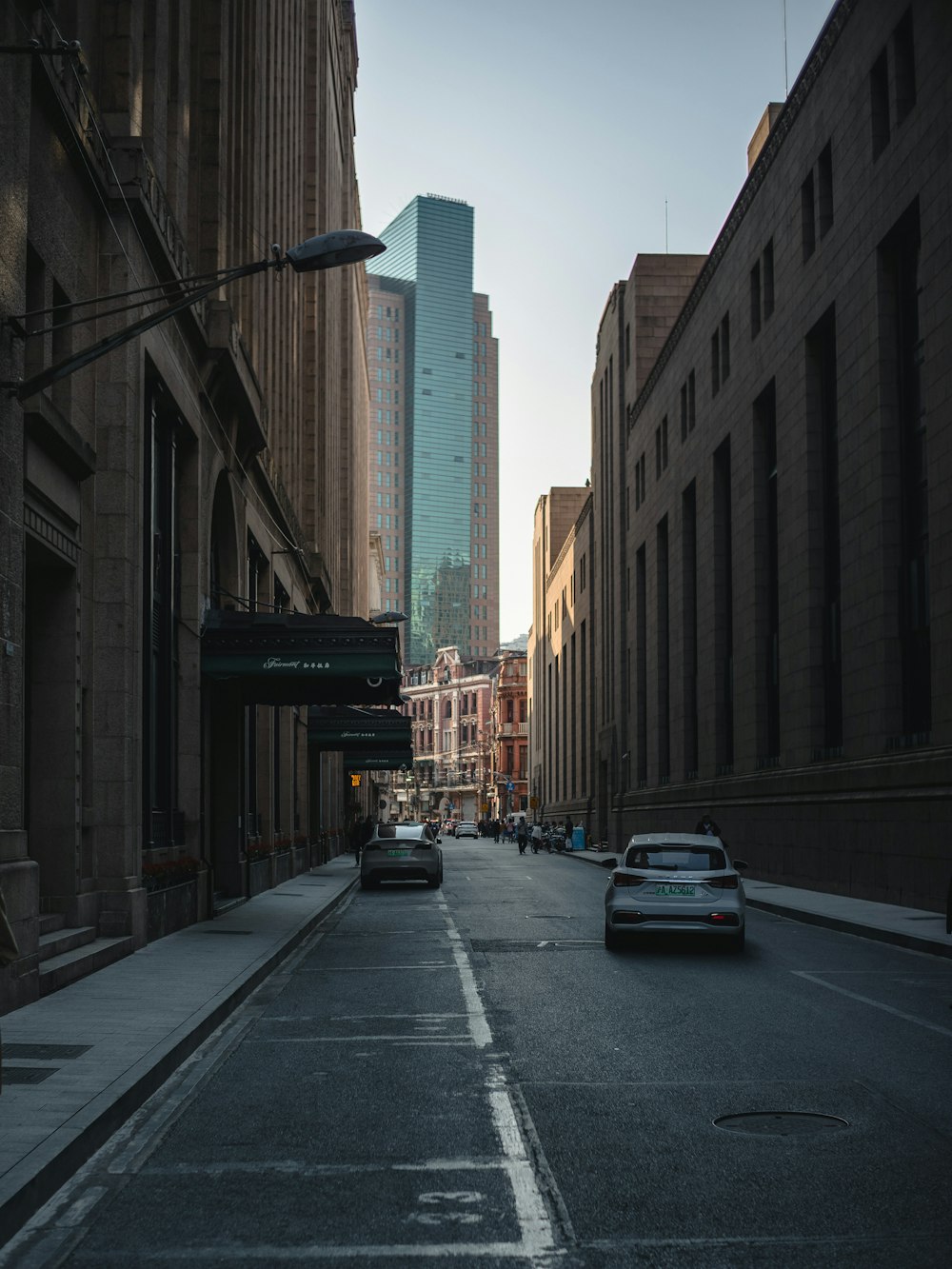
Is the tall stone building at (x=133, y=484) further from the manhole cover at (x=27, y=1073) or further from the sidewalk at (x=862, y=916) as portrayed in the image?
the sidewalk at (x=862, y=916)

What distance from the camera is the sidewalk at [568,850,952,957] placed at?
18.5 metres

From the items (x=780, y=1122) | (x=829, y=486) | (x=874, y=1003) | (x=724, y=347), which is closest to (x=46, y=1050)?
(x=780, y=1122)

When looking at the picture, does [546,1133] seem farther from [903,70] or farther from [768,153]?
[768,153]

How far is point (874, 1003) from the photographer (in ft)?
42.5

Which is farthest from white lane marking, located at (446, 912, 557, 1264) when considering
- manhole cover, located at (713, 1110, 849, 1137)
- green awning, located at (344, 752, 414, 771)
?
green awning, located at (344, 752, 414, 771)

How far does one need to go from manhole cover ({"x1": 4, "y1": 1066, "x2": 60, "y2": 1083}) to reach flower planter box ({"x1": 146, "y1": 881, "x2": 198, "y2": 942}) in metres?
8.92

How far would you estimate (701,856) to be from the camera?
56.4 feet

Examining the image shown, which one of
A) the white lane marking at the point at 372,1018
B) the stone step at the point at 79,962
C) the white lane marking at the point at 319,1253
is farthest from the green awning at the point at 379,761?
the white lane marking at the point at 319,1253

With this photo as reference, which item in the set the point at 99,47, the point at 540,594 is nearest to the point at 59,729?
the point at 99,47

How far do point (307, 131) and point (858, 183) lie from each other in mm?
32269

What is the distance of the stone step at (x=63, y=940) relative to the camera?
13.9m

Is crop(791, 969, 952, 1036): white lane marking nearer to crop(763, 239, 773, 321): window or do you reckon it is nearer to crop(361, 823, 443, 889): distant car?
crop(361, 823, 443, 889): distant car

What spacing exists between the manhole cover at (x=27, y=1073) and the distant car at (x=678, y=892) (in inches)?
354

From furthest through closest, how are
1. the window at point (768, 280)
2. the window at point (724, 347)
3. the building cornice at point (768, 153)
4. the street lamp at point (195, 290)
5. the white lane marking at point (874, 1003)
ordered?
1. the window at point (724, 347)
2. the window at point (768, 280)
3. the building cornice at point (768, 153)
4. the street lamp at point (195, 290)
5. the white lane marking at point (874, 1003)
